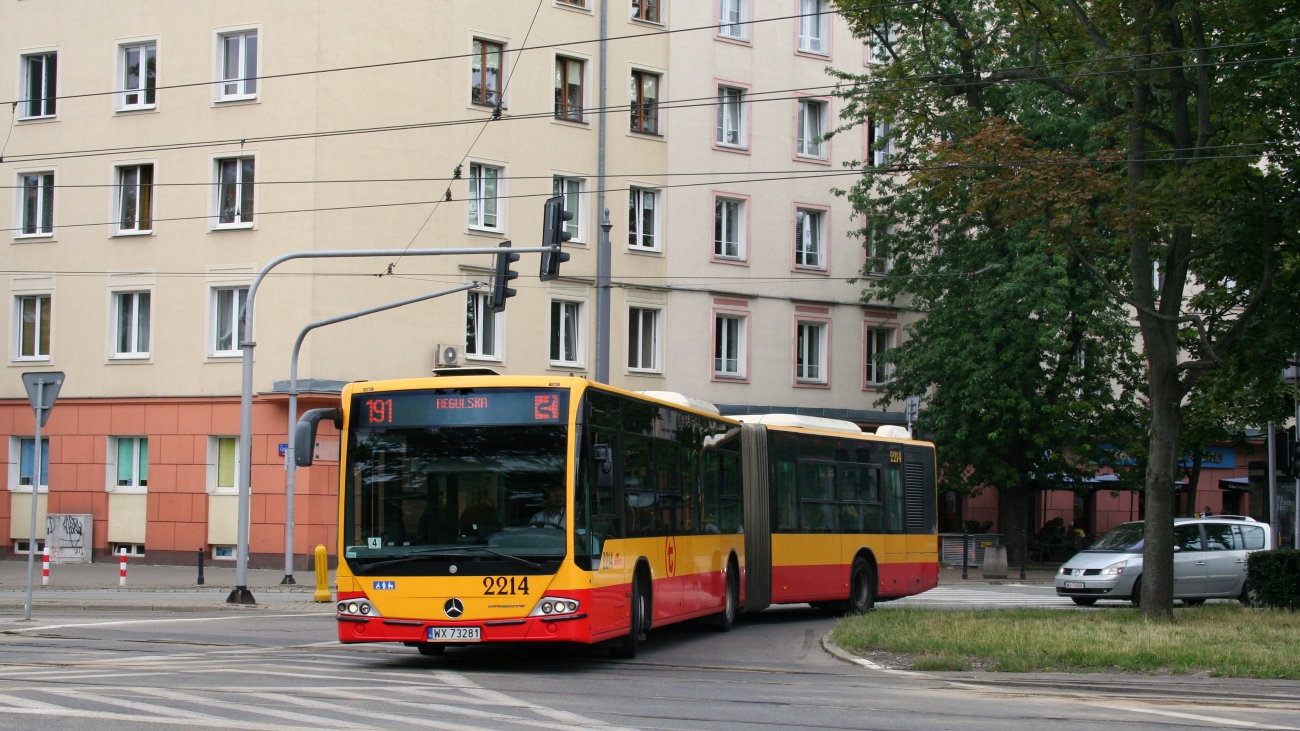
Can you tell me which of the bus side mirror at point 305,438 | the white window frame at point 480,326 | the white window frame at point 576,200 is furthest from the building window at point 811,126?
the bus side mirror at point 305,438

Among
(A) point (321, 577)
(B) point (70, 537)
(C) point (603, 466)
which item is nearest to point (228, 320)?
(B) point (70, 537)

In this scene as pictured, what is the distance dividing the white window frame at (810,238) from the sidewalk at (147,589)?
16.9 metres

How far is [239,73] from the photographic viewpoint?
37.0 m

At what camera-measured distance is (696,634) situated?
19266mm

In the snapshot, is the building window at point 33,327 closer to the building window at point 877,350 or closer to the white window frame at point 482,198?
the white window frame at point 482,198

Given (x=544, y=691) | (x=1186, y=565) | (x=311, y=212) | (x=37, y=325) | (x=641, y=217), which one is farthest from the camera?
(x=641, y=217)

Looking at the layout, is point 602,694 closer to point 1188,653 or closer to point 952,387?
point 1188,653

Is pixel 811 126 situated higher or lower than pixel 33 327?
higher

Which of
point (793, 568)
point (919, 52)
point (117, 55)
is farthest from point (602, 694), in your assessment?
point (117, 55)

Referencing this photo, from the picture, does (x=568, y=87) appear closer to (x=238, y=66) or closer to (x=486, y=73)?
(x=486, y=73)

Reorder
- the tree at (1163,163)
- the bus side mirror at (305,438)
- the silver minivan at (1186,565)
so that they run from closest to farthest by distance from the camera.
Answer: the bus side mirror at (305,438) < the tree at (1163,163) < the silver minivan at (1186,565)

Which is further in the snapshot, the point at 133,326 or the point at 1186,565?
the point at 133,326

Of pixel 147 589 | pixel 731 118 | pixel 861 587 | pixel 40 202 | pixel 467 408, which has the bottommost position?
pixel 147 589

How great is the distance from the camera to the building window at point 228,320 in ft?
120
